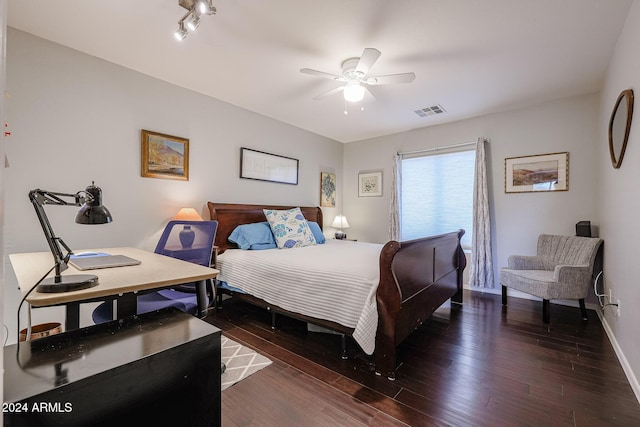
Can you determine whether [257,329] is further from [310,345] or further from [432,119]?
[432,119]

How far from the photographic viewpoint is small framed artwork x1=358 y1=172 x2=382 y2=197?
16.8 feet

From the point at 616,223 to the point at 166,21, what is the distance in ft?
12.8

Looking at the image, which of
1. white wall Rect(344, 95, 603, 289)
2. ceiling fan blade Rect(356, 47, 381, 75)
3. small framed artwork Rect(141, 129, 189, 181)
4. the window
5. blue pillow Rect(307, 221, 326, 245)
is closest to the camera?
ceiling fan blade Rect(356, 47, 381, 75)

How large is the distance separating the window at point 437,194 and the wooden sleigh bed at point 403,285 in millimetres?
1016

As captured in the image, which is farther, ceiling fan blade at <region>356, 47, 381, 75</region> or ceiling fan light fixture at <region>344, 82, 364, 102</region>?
ceiling fan light fixture at <region>344, 82, 364, 102</region>

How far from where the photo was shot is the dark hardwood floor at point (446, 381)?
60.2 inches

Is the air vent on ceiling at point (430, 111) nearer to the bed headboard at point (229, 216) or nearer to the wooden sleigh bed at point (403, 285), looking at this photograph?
the wooden sleigh bed at point (403, 285)

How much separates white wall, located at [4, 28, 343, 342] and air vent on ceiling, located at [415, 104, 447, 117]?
8.06 feet

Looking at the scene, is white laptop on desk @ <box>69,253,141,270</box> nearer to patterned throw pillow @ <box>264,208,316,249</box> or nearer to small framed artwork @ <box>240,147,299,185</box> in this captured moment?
patterned throw pillow @ <box>264,208,316,249</box>

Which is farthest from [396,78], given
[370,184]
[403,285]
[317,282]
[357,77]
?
[370,184]

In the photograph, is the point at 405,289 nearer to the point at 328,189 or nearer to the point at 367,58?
the point at 367,58

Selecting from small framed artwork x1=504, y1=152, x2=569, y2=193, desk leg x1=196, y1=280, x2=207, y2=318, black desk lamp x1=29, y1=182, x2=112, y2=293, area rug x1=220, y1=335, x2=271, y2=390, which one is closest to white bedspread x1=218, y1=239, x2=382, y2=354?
area rug x1=220, y1=335, x2=271, y2=390

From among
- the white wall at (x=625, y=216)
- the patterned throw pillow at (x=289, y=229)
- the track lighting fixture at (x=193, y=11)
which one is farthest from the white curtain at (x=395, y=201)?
the track lighting fixture at (x=193, y=11)

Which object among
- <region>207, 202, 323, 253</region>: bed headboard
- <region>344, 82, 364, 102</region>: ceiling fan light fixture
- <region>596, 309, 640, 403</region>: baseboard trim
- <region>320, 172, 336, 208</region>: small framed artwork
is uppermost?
<region>344, 82, 364, 102</region>: ceiling fan light fixture
